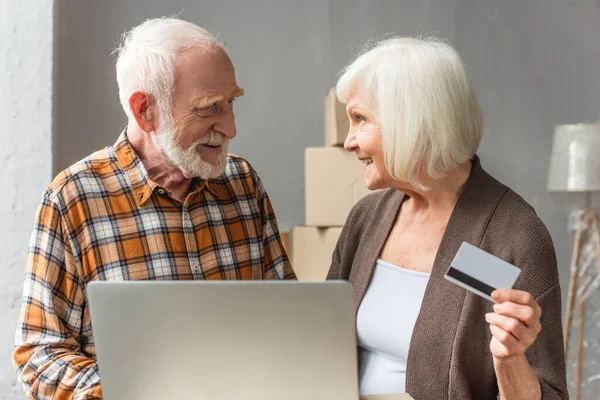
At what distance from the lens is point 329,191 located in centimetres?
310

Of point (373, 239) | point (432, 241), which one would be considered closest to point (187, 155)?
point (373, 239)

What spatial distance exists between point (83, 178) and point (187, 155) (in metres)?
0.22

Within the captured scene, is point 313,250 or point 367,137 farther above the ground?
point 367,137

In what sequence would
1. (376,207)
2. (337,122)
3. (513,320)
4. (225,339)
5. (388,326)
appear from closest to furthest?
(225,339) < (513,320) < (388,326) < (376,207) < (337,122)

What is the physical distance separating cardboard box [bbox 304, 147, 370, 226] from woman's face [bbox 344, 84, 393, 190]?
1.46 meters

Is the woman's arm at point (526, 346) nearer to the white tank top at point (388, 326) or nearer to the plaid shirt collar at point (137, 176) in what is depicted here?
the white tank top at point (388, 326)

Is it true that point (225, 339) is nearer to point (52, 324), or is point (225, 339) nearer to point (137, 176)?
point (52, 324)

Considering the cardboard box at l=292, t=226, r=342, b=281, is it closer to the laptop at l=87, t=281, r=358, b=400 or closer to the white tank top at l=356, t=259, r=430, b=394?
the white tank top at l=356, t=259, r=430, b=394

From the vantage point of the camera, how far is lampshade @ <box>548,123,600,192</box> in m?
3.29

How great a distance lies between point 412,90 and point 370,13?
2.22m

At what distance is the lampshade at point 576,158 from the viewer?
3287mm

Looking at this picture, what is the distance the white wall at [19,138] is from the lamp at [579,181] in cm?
217

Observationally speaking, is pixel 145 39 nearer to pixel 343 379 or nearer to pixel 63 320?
pixel 63 320

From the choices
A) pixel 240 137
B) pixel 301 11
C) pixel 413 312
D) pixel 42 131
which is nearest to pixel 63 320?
pixel 413 312
